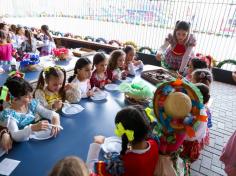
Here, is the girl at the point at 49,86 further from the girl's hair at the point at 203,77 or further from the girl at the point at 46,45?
the girl at the point at 46,45

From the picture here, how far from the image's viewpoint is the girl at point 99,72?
95.0 inches

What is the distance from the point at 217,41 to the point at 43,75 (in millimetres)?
5173

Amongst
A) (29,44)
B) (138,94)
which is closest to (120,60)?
(138,94)

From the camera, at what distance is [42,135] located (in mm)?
1342

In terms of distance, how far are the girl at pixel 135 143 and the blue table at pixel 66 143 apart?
0.91ft

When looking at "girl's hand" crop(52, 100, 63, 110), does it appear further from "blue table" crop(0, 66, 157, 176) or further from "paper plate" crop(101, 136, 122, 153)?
"paper plate" crop(101, 136, 122, 153)

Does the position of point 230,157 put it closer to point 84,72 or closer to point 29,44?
point 84,72

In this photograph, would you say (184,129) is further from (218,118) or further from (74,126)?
(218,118)

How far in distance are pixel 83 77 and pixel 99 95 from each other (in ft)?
1.09

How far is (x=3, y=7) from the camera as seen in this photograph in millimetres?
8641

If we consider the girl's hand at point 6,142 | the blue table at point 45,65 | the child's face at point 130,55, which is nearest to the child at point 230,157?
the girl's hand at point 6,142

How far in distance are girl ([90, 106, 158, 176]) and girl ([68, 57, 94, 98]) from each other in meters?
0.96

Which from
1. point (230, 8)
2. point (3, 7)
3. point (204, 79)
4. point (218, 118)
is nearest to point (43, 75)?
point (204, 79)

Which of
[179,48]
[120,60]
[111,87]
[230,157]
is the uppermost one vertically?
[179,48]
